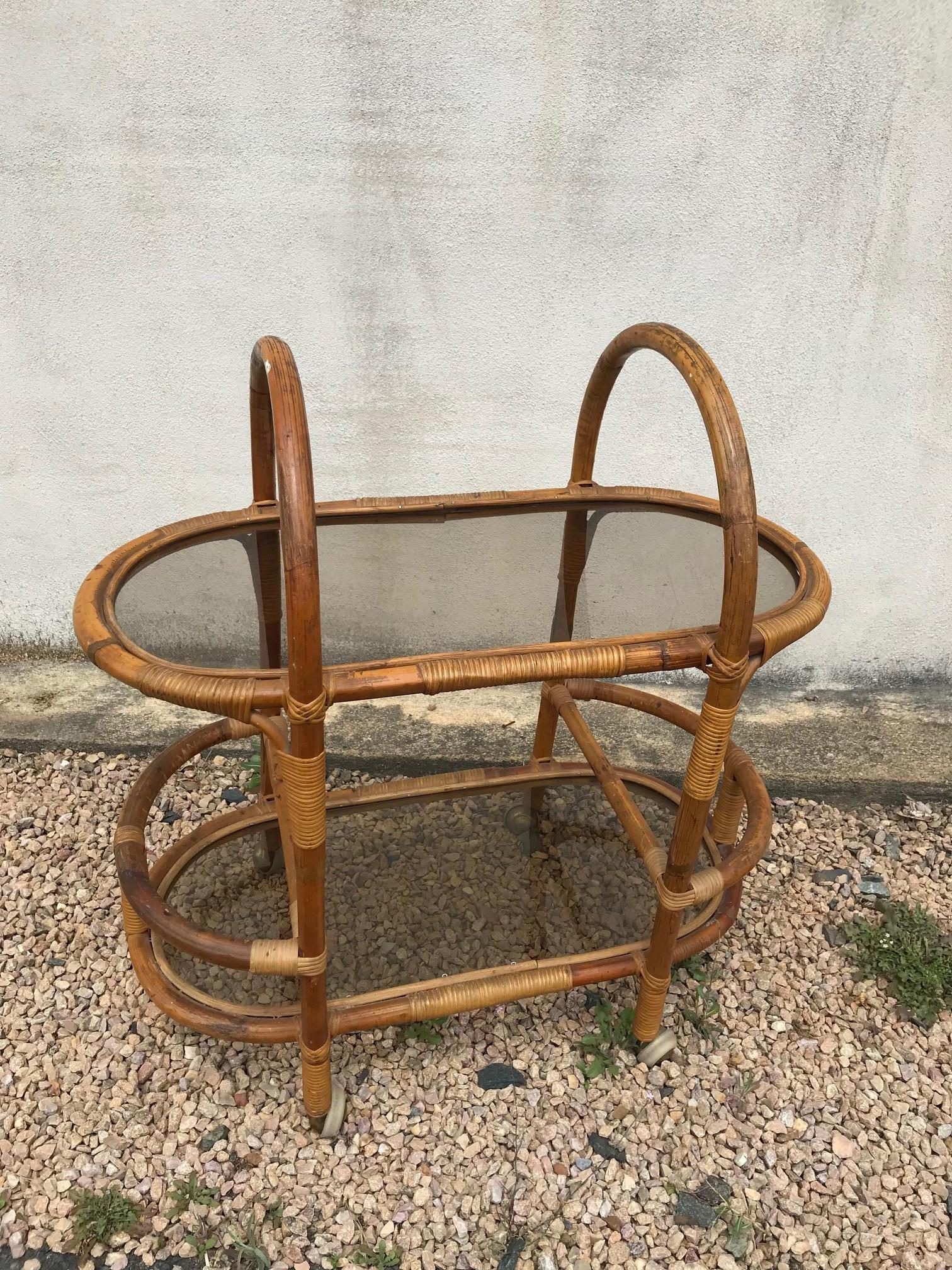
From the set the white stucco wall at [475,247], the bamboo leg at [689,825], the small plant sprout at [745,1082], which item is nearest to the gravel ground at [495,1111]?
the small plant sprout at [745,1082]

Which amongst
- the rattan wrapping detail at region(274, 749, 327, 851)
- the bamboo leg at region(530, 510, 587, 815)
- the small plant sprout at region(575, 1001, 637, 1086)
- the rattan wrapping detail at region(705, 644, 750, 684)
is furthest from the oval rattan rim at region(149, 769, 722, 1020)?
the rattan wrapping detail at region(705, 644, 750, 684)

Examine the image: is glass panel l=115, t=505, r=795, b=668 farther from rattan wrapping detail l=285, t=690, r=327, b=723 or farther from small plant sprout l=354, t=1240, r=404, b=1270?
small plant sprout l=354, t=1240, r=404, b=1270

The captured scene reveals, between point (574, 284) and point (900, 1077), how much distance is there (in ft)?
6.75

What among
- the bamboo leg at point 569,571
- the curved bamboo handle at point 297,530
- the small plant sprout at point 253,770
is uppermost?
the curved bamboo handle at point 297,530

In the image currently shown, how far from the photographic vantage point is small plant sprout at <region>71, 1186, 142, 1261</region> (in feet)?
4.66

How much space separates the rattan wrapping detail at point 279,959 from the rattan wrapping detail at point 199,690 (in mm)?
422

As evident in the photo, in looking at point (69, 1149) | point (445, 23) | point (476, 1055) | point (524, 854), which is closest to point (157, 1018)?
point (69, 1149)

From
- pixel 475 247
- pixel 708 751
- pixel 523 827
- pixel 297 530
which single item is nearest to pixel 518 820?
pixel 523 827

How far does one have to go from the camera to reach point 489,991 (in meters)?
1.57

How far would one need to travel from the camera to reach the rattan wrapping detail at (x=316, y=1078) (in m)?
1.48

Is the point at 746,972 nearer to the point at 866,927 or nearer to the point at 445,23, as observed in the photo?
the point at 866,927

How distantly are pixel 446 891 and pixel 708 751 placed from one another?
807mm

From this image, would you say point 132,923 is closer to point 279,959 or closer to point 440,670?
point 279,959

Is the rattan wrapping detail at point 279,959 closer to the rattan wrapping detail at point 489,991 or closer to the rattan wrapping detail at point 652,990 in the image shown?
the rattan wrapping detail at point 489,991
